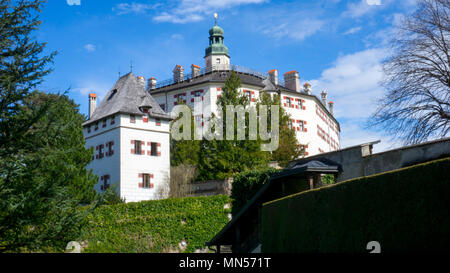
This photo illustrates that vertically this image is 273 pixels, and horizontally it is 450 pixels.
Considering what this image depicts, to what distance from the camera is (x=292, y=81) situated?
64875 mm

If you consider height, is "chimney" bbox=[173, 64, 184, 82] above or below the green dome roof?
below

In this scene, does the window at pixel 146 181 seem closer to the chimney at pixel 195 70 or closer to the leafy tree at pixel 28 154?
the chimney at pixel 195 70

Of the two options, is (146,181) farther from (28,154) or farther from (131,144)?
(28,154)

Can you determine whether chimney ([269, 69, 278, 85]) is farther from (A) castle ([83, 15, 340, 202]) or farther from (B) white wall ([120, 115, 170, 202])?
(B) white wall ([120, 115, 170, 202])

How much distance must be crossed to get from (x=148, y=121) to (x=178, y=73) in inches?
702

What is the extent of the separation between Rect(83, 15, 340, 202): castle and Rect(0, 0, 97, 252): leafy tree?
2517 centimetres

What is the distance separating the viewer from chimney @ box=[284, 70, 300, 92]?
64.4 meters

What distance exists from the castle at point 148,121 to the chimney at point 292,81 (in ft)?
7.07

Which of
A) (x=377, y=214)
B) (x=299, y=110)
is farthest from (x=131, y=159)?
(x=377, y=214)

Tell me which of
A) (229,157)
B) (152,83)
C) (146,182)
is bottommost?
(146,182)

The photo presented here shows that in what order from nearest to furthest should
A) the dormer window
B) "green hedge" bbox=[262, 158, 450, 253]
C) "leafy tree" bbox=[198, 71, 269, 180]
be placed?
"green hedge" bbox=[262, 158, 450, 253], "leafy tree" bbox=[198, 71, 269, 180], the dormer window

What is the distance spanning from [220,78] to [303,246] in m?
43.6

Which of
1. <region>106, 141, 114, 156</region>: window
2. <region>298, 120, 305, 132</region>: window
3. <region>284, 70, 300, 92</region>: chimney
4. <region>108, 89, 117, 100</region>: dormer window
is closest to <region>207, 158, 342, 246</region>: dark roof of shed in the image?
<region>106, 141, 114, 156</region>: window
